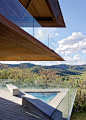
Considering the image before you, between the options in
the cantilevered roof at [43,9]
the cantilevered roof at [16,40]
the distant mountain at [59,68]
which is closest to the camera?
the cantilevered roof at [16,40]

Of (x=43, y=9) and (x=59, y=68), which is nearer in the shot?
(x=43, y=9)

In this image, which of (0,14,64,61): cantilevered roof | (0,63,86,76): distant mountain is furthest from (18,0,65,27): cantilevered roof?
(0,63,86,76): distant mountain

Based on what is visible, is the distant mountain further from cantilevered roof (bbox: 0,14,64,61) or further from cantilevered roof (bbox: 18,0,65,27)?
cantilevered roof (bbox: 0,14,64,61)

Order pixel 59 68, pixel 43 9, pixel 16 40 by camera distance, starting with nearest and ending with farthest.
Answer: pixel 16 40 < pixel 43 9 < pixel 59 68

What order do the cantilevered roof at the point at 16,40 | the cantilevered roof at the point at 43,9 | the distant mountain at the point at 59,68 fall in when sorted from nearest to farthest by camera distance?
the cantilevered roof at the point at 16,40 < the cantilevered roof at the point at 43,9 < the distant mountain at the point at 59,68

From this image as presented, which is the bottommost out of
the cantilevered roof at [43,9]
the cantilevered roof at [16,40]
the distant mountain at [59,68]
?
the distant mountain at [59,68]

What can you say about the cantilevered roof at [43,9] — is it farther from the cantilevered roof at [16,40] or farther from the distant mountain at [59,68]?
the distant mountain at [59,68]

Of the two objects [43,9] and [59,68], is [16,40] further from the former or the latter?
[59,68]

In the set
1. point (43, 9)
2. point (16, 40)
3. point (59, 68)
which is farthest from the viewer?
point (59, 68)

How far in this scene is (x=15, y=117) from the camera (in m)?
4.80

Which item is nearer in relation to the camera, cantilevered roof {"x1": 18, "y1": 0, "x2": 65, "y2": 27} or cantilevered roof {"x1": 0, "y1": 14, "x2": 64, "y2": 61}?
cantilevered roof {"x1": 0, "y1": 14, "x2": 64, "y2": 61}

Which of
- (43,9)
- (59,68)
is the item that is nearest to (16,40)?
(43,9)

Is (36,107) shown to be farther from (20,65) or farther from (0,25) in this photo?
(20,65)

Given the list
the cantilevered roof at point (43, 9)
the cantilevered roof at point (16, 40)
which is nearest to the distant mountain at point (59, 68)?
the cantilevered roof at point (43, 9)
